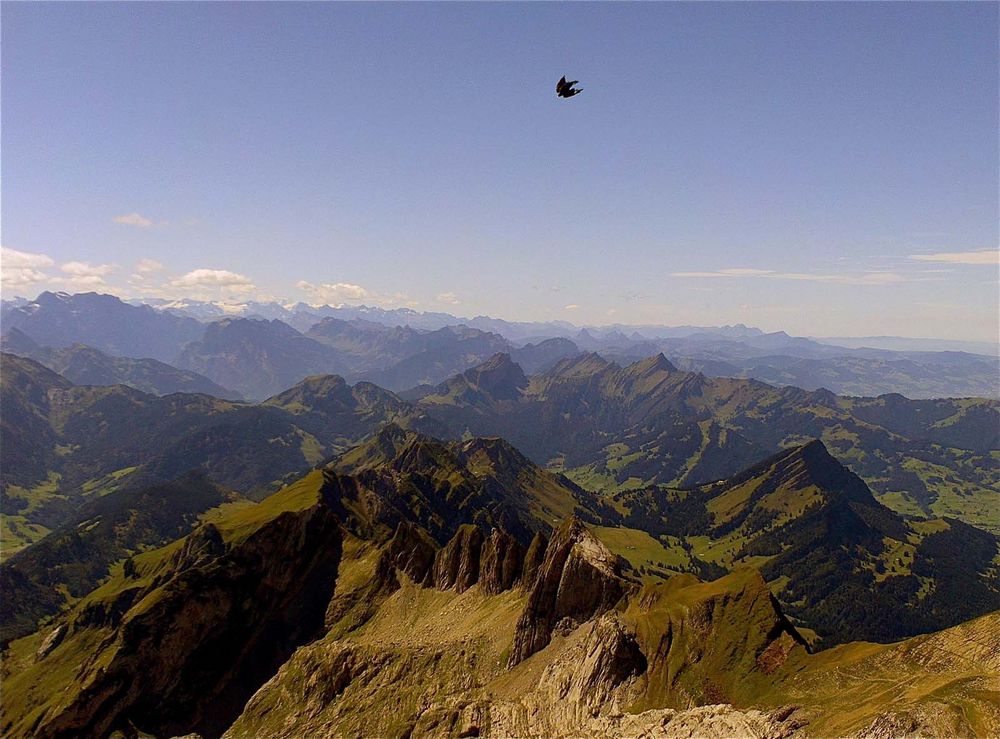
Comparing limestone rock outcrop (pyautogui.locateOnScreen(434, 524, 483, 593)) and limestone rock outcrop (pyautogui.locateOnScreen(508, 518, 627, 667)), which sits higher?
limestone rock outcrop (pyautogui.locateOnScreen(508, 518, 627, 667))

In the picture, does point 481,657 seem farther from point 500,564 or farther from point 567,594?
point 500,564

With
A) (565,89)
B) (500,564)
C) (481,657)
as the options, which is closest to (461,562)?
(500,564)

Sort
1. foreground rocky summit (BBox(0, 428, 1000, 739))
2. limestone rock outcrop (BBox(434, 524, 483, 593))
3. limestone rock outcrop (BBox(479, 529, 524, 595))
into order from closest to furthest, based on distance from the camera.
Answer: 1. foreground rocky summit (BBox(0, 428, 1000, 739))
2. limestone rock outcrop (BBox(479, 529, 524, 595))
3. limestone rock outcrop (BBox(434, 524, 483, 593))

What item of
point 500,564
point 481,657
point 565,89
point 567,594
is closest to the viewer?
point 565,89

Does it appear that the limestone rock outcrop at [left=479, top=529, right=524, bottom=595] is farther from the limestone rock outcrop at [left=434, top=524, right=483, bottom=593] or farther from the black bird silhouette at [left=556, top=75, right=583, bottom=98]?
the black bird silhouette at [left=556, top=75, right=583, bottom=98]

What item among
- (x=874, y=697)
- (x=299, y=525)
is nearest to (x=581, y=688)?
(x=874, y=697)

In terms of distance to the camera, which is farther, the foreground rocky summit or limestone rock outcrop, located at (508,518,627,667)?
limestone rock outcrop, located at (508,518,627,667)

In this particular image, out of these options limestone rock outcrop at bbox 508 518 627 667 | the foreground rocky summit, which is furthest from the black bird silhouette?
limestone rock outcrop at bbox 508 518 627 667

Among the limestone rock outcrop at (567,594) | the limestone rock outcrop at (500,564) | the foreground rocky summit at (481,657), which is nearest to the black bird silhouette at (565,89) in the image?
the foreground rocky summit at (481,657)

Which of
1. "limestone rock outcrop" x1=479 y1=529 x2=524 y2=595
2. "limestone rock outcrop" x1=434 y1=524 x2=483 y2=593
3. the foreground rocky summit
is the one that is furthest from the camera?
"limestone rock outcrop" x1=434 y1=524 x2=483 y2=593

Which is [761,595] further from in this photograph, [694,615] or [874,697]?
[874,697]

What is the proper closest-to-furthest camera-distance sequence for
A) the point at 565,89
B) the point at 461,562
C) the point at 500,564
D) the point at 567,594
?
the point at 565,89
the point at 567,594
the point at 500,564
the point at 461,562
